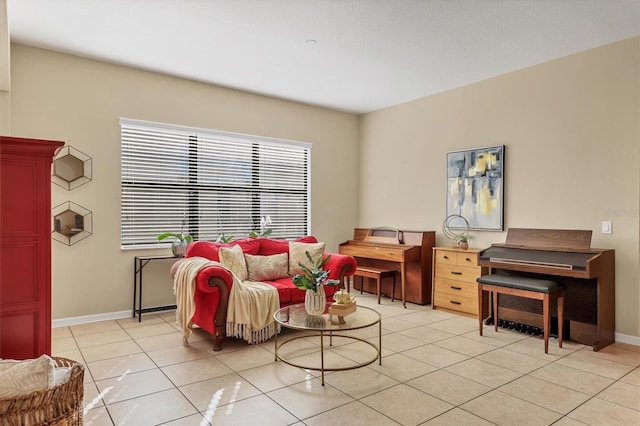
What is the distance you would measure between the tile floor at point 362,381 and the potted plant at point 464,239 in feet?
3.44

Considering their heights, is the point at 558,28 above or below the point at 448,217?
above

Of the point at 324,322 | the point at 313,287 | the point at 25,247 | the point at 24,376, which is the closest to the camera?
the point at 24,376

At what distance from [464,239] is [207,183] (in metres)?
3.14

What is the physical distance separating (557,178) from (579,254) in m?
0.91

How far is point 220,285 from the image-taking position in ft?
11.1

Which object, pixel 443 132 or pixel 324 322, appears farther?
pixel 443 132

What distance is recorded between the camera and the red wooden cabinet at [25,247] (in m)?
1.86

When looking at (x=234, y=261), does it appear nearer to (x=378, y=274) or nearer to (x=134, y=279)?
(x=134, y=279)

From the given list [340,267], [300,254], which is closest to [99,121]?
[300,254]

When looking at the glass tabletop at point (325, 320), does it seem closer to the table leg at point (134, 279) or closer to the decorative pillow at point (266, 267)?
the decorative pillow at point (266, 267)

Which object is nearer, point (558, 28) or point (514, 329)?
point (558, 28)

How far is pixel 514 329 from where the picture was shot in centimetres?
410

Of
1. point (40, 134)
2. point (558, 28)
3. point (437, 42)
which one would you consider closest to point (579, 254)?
point (558, 28)

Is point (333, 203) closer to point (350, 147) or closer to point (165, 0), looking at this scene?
point (350, 147)
